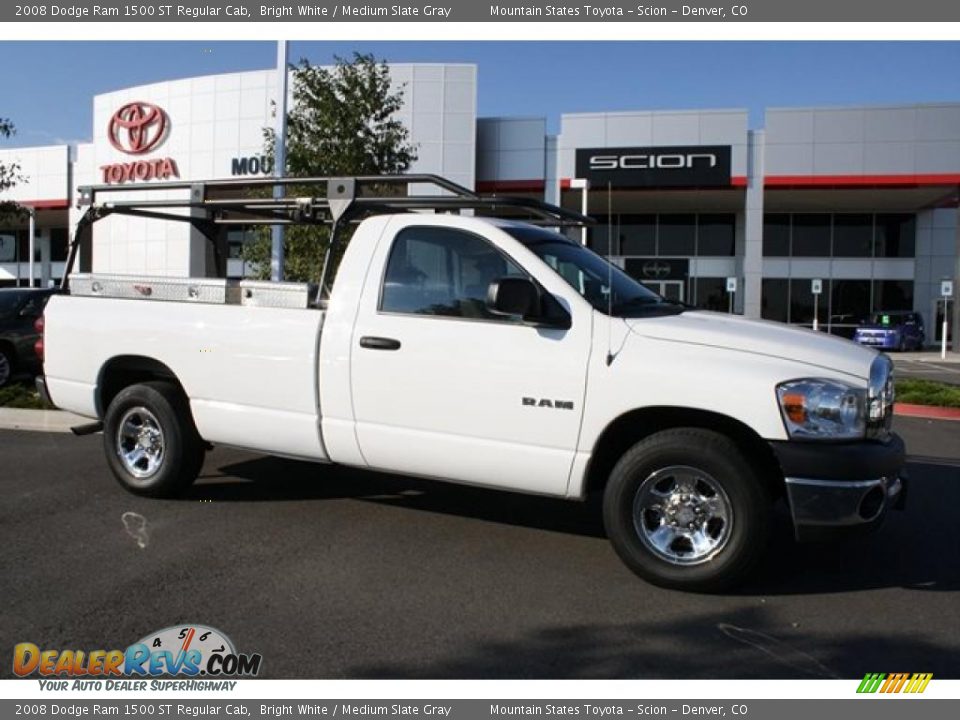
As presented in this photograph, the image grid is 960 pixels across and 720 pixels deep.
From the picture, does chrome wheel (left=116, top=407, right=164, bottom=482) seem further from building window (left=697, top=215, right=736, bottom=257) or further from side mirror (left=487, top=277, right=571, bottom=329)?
building window (left=697, top=215, right=736, bottom=257)

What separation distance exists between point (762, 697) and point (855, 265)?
35.0m

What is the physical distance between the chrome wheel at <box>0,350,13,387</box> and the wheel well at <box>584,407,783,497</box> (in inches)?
433

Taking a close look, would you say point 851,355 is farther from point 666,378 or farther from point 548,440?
point 548,440

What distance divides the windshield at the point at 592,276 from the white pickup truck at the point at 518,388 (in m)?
0.02

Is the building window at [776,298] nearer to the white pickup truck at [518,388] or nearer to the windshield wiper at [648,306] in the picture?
the windshield wiper at [648,306]

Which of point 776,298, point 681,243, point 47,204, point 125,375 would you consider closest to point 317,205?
point 125,375

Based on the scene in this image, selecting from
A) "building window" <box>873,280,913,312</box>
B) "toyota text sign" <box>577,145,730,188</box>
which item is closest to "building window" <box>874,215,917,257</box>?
"building window" <box>873,280,913,312</box>

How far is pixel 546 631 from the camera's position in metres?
3.75

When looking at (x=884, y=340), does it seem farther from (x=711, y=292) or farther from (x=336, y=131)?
(x=336, y=131)

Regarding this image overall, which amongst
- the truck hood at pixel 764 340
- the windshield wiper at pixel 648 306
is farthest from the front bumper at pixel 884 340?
the truck hood at pixel 764 340

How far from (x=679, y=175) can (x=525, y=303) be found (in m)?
26.1

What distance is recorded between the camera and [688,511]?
169 inches

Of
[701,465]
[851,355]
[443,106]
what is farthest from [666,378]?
[443,106]

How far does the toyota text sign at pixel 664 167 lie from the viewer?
28.7m
